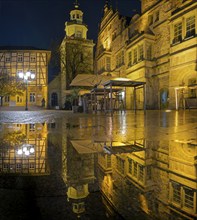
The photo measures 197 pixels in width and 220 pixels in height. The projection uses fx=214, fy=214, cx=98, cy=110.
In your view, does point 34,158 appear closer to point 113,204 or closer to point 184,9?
point 113,204

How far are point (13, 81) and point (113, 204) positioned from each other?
35.8 meters

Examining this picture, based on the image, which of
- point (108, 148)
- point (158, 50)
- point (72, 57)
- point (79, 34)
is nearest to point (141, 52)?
point (158, 50)

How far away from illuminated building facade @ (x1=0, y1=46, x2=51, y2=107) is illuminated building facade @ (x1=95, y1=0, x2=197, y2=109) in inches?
532

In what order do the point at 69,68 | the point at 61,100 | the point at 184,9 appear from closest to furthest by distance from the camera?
the point at 184,9 < the point at 69,68 < the point at 61,100

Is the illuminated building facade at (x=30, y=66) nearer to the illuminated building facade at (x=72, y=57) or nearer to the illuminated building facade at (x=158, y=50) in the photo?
the illuminated building facade at (x=72, y=57)

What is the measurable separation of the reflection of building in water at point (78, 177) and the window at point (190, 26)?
15.9 meters

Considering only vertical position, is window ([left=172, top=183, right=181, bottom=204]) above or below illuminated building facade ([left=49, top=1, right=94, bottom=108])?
below

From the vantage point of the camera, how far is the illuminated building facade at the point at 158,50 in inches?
600

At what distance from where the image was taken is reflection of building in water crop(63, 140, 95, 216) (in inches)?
31.1

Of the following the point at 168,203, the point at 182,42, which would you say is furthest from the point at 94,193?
the point at 182,42

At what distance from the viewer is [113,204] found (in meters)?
0.78

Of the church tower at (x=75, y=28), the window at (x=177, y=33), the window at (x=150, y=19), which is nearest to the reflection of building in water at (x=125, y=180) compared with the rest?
the window at (x=177, y=33)

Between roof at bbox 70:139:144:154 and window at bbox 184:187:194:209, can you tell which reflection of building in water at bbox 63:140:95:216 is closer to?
roof at bbox 70:139:144:154

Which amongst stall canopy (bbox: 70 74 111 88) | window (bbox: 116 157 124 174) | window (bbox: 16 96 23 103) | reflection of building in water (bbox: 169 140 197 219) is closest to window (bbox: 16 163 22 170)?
window (bbox: 116 157 124 174)
